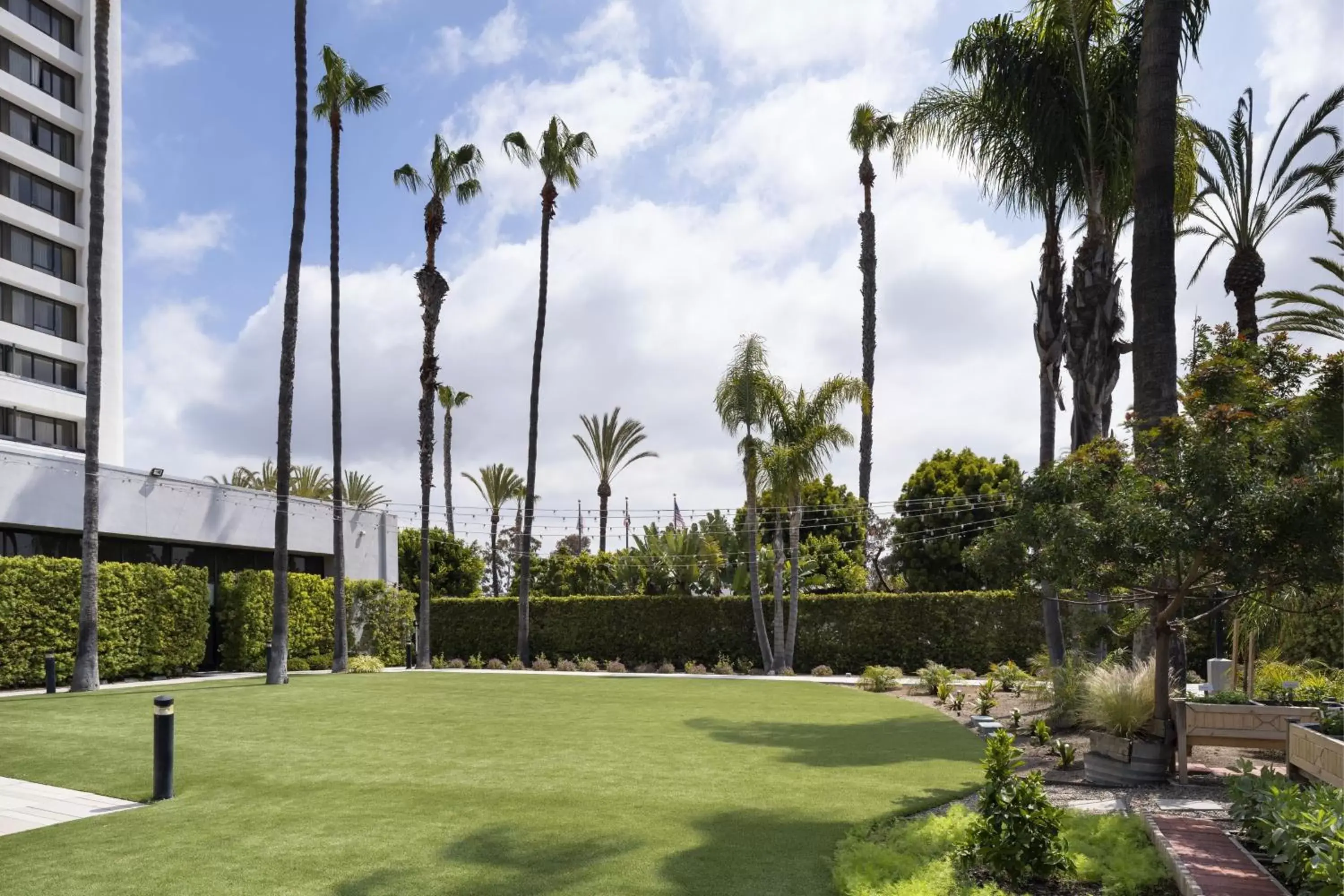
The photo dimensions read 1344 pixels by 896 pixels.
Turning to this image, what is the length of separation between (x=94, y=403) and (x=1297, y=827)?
2151 cm

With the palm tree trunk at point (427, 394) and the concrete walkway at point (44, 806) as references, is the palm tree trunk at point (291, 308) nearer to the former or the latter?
the palm tree trunk at point (427, 394)

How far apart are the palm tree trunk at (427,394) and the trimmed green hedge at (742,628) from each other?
2.44m

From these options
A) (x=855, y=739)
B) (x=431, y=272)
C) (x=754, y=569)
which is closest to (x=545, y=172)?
(x=431, y=272)

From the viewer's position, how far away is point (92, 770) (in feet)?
32.8

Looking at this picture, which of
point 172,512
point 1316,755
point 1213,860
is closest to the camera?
point 1213,860

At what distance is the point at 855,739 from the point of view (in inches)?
492

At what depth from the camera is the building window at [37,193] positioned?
119ft

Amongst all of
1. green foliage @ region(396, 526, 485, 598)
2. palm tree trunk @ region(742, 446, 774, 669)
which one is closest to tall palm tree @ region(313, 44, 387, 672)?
green foliage @ region(396, 526, 485, 598)

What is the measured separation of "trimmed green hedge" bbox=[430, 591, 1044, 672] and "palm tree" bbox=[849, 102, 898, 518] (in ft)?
27.0

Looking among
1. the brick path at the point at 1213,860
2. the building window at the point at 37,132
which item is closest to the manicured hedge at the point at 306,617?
the building window at the point at 37,132

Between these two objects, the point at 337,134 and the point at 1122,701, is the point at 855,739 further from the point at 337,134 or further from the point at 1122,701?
the point at 337,134

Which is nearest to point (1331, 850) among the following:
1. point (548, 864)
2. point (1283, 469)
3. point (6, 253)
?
point (548, 864)

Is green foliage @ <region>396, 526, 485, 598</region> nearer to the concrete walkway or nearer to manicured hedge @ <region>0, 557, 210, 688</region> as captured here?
manicured hedge @ <region>0, 557, 210, 688</region>

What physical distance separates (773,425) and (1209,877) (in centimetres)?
2383
